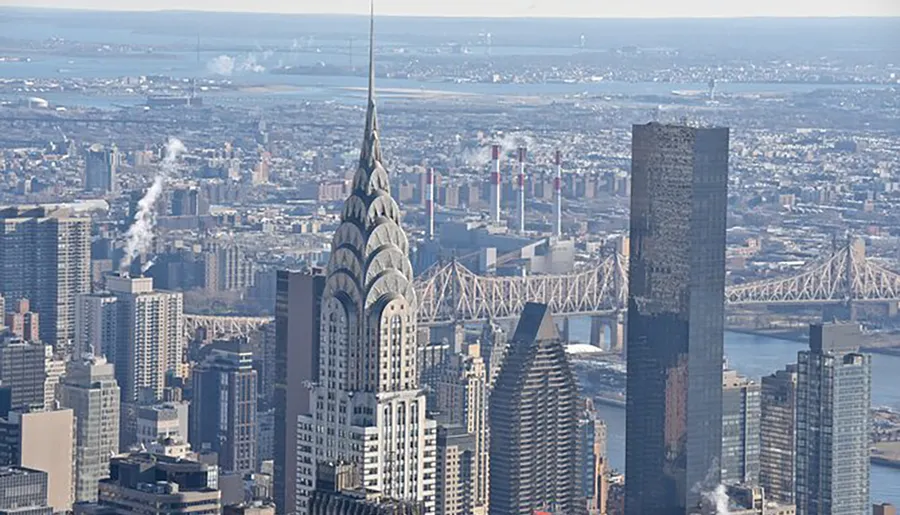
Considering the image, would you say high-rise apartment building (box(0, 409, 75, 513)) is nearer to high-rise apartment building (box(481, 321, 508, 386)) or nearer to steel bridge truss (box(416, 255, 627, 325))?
high-rise apartment building (box(481, 321, 508, 386))

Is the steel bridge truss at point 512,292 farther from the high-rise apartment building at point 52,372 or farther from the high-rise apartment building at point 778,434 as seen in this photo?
the high-rise apartment building at point 778,434

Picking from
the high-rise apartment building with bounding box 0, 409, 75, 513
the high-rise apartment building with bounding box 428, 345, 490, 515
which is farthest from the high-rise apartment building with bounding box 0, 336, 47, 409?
the high-rise apartment building with bounding box 428, 345, 490, 515

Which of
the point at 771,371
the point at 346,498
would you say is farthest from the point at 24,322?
the point at 346,498

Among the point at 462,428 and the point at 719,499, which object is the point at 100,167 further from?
the point at 719,499

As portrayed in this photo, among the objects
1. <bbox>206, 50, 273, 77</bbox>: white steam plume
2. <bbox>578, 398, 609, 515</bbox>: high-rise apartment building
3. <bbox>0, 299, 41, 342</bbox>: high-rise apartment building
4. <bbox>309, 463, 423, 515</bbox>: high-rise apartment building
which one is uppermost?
<bbox>206, 50, 273, 77</bbox>: white steam plume

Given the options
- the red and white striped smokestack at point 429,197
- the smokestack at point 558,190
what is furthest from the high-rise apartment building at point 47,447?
the smokestack at point 558,190

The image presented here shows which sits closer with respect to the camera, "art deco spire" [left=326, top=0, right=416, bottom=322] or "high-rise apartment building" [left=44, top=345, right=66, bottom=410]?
"art deco spire" [left=326, top=0, right=416, bottom=322]
